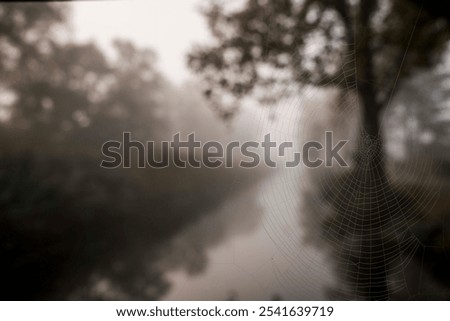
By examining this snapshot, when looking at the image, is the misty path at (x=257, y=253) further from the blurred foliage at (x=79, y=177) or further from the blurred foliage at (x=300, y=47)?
the blurred foliage at (x=300, y=47)

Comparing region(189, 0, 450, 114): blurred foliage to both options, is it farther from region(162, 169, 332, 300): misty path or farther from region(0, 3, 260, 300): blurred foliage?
region(162, 169, 332, 300): misty path

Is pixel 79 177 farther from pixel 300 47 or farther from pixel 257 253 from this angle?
pixel 300 47

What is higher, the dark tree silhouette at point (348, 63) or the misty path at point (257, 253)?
the dark tree silhouette at point (348, 63)

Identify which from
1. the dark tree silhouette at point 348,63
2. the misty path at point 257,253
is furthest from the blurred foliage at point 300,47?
the misty path at point 257,253

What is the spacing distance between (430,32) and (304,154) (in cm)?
84

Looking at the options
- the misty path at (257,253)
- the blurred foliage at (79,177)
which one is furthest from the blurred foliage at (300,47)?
the misty path at (257,253)

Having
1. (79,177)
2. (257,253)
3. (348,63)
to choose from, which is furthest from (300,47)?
(79,177)

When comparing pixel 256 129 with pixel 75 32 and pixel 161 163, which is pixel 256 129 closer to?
pixel 161 163

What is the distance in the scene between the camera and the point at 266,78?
1383 millimetres

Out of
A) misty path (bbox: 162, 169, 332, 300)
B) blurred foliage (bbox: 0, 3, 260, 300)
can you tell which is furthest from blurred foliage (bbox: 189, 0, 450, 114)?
misty path (bbox: 162, 169, 332, 300)

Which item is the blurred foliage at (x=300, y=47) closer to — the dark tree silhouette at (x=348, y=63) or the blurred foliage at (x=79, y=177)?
the dark tree silhouette at (x=348, y=63)

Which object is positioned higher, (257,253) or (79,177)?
(79,177)

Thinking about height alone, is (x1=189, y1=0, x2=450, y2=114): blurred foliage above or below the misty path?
above

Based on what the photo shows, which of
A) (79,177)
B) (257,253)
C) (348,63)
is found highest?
(348,63)
